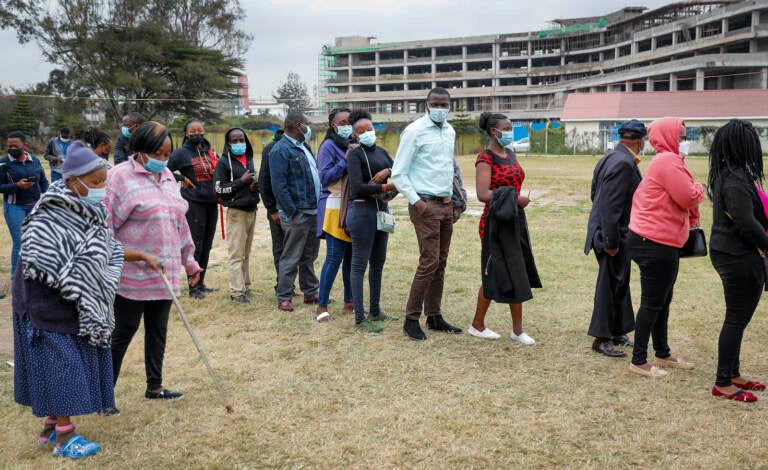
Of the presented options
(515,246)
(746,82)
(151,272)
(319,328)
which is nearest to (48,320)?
(151,272)

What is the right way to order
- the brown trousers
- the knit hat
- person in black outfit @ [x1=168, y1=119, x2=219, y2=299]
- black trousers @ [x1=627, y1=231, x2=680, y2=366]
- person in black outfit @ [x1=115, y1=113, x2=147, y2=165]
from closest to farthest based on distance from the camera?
the knit hat
black trousers @ [x1=627, y1=231, x2=680, y2=366]
the brown trousers
person in black outfit @ [x1=168, y1=119, x2=219, y2=299]
person in black outfit @ [x1=115, y1=113, x2=147, y2=165]

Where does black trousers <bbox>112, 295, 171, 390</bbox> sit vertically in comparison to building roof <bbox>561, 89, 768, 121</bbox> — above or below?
below

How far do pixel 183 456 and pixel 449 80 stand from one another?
286 ft

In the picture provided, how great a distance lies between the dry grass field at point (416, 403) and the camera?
3.62 m

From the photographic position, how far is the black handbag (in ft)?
15.7

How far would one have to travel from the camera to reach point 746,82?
5566 centimetres

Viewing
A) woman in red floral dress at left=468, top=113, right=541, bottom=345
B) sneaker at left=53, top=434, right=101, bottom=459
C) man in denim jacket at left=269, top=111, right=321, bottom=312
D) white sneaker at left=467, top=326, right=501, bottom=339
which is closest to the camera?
sneaker at left=53, top=434, right=101, bottom=459

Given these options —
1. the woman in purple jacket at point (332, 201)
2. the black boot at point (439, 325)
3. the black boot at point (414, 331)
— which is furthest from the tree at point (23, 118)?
the black boot at point (414, 331)

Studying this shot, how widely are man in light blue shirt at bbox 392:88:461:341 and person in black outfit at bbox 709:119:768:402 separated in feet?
6.57

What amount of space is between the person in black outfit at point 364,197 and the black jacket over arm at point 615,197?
1.73 metres

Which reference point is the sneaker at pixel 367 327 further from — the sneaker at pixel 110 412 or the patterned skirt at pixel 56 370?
the patterned skirt at pixel 56 370

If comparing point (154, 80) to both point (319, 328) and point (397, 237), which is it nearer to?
point (397, 237)

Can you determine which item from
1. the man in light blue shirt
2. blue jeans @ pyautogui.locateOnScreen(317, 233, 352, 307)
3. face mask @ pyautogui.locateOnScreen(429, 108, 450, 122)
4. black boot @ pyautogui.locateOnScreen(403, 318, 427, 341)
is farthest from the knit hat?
black boot @ pyautogui.locateOnScreen(403, 318, 427, 341)

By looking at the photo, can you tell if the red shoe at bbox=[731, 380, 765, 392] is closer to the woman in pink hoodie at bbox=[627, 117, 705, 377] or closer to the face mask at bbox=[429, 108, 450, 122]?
the woman in pink hoodie at bbox=[627, 117, 705, 377]
